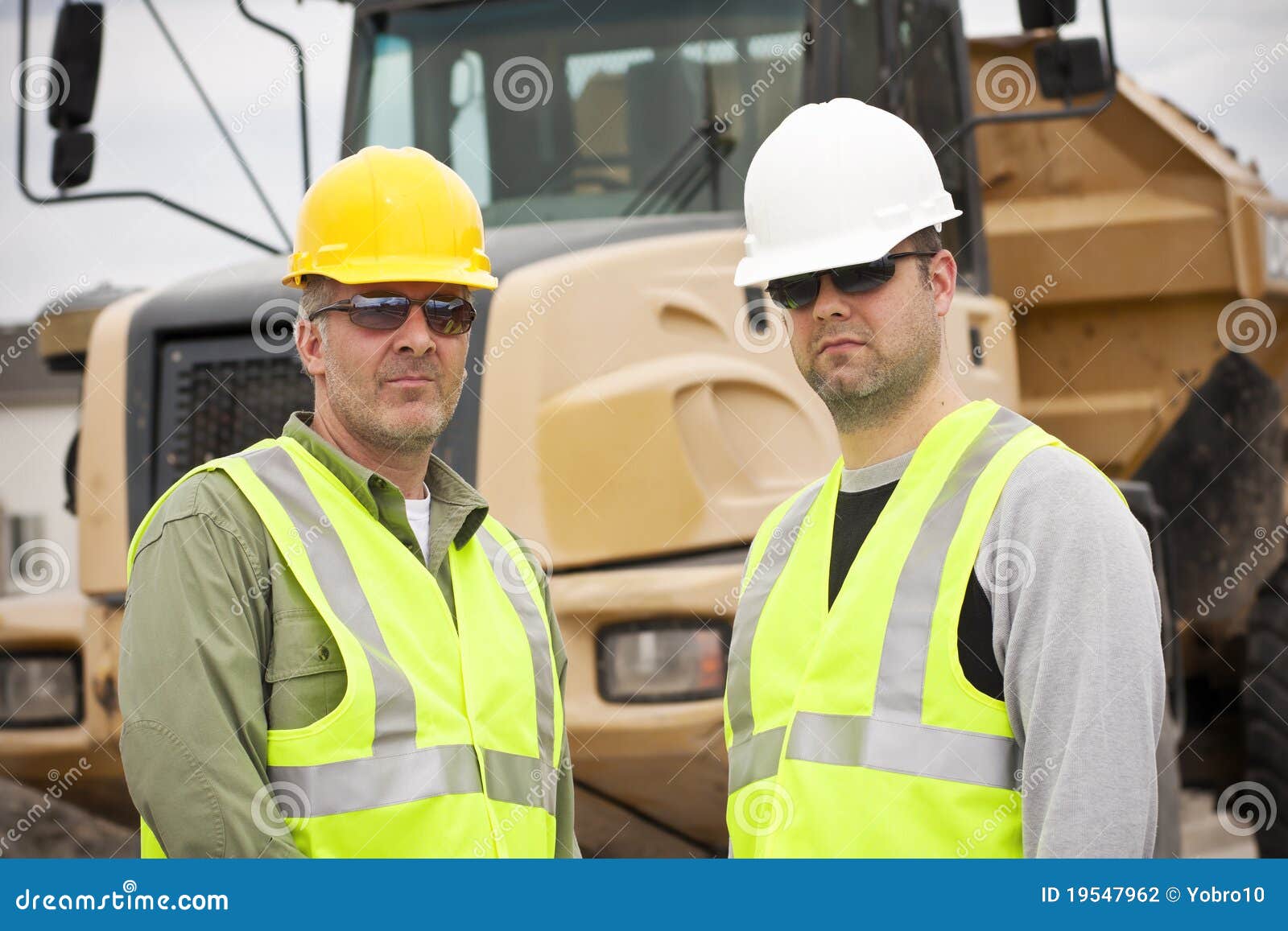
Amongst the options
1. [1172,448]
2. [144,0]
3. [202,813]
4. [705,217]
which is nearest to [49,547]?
[144,0]

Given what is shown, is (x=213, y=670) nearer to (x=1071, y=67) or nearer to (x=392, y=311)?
(x=392, y=311)

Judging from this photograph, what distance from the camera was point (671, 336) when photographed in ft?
13.5

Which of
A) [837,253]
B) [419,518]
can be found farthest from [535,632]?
[837,253]

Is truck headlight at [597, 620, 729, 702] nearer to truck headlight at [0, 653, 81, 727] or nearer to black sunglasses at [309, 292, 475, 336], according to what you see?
black sunglasses at [309, 292, 475, 336]

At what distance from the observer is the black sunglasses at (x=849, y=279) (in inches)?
97.4

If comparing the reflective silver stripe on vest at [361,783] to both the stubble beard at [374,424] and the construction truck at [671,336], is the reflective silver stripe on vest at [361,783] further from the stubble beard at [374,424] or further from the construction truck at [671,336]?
the construction truck at [671,336]

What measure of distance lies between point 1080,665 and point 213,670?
1.29 m

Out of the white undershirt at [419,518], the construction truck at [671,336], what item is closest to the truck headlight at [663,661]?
the construction truck at [671,336]

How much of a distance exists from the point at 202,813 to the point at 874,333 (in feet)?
4.26

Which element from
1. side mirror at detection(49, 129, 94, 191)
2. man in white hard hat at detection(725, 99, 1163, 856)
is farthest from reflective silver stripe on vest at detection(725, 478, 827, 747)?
side mirror at detection(49, 129, 94, 191)

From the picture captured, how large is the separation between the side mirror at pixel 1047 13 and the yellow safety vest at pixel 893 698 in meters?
2.36

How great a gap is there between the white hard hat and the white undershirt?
0.74 metres

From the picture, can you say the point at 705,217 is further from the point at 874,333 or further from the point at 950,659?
the point at 950,659

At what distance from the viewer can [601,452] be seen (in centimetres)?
398
